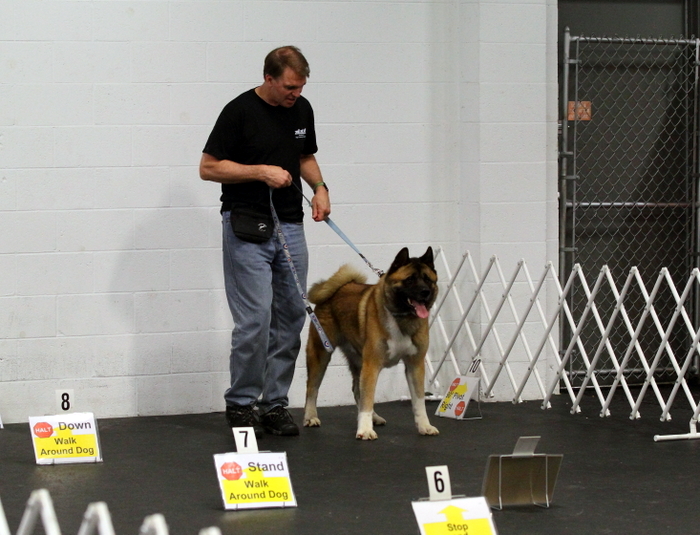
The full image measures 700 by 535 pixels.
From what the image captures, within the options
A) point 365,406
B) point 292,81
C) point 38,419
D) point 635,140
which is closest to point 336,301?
point 365,406

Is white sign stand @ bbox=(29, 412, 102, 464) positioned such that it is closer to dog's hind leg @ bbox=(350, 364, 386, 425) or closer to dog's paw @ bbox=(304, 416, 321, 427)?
dog's paw @ bbox=(304, 416, 321, 427)

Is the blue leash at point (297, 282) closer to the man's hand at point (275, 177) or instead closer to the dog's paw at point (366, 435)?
the man's hand at point (275, 177)

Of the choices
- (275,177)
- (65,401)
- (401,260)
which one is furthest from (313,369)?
(65,401)

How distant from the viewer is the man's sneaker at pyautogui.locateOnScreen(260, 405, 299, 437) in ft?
15.0

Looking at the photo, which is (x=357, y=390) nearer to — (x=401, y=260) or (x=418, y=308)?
(x=418, y=308)

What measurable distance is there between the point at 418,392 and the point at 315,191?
1.01m

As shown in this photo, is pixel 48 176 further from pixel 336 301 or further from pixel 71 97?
pixel 336 301

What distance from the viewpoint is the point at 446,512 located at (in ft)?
8.50

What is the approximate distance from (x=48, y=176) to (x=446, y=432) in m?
2.30

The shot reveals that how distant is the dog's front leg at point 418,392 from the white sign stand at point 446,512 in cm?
192

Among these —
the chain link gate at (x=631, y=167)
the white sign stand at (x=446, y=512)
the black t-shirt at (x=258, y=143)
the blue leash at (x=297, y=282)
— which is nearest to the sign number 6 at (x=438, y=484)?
the white sign stand at (x=446, y=512)

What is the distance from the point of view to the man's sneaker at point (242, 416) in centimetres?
452

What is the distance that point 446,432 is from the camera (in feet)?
15.4

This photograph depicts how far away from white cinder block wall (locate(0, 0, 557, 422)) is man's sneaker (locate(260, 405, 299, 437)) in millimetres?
802
